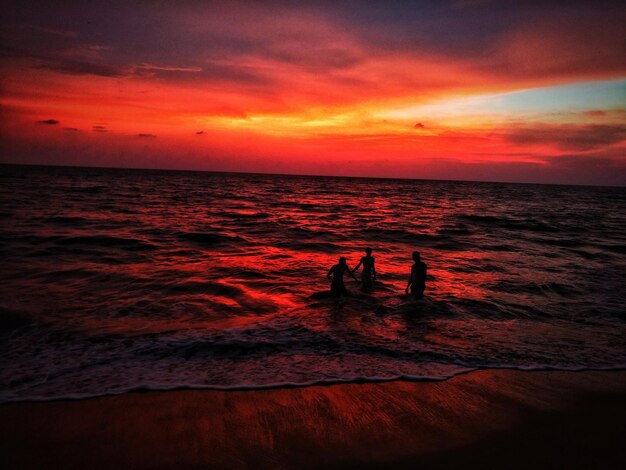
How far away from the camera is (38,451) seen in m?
4.46

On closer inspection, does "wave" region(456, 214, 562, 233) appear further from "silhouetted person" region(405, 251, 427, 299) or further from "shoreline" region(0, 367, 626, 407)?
"shoreline" region(0, 367, 626, 407)

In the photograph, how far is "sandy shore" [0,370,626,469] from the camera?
447cm

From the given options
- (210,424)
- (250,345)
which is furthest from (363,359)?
(210,424)

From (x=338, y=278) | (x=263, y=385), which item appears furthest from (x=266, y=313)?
(x=263, y=385)

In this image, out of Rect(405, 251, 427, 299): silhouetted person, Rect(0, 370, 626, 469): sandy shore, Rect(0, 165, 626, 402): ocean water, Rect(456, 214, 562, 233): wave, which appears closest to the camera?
Rect(0, 370, 626, 469): sandy shore

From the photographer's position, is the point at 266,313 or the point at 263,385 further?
the point at 266,313

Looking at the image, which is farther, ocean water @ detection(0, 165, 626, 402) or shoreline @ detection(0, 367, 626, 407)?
ocean water @ detection(0, 165, 626, 402)

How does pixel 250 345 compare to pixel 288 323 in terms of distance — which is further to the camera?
pixel 288 323

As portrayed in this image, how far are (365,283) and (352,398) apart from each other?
753 centimetres

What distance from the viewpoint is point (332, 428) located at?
16.8ft

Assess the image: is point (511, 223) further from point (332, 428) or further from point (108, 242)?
point (332, 428)

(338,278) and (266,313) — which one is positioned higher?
(338,278)

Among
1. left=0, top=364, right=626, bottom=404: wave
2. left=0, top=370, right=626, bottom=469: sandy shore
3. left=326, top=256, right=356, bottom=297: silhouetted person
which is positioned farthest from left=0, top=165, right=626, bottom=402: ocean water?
left=0, top=370, right=626, bottom=469: sandy shore

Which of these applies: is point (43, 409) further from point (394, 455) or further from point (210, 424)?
point (394, 455)
